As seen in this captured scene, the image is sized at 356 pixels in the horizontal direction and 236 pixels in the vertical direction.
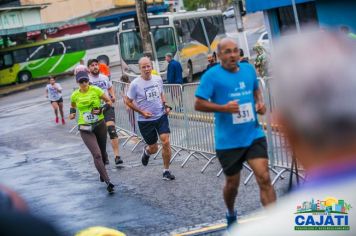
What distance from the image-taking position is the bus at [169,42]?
29797 mm

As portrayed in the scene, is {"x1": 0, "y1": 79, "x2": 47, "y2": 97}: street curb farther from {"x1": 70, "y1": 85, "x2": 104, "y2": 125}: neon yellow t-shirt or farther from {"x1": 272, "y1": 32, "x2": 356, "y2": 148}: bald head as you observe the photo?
{"x1": 272, "y1": 32, "x2": 356, "y2": 148}: bald head

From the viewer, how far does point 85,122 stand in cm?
1041

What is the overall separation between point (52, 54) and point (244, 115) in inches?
1683

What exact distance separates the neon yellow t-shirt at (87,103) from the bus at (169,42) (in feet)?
60.1

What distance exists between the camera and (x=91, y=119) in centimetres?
1046

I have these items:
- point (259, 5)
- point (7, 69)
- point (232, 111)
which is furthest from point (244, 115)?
point (7, 69)

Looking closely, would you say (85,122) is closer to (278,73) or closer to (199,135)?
(199,135)

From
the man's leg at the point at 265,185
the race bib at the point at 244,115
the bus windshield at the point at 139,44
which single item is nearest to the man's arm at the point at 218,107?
the race bib at the point at 244,115

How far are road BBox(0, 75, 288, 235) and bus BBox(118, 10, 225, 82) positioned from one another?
13367 mm

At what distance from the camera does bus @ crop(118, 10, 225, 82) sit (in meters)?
29.8

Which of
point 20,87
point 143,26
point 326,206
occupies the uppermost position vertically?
point 143,26

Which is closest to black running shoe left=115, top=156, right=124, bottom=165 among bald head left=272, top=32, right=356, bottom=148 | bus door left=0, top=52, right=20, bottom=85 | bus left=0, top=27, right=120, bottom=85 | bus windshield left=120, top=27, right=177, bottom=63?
bald head left=272, top=32, right=356, bottom=148

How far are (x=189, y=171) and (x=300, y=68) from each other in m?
8.92

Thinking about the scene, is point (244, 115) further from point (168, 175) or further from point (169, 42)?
point (169, 42)
